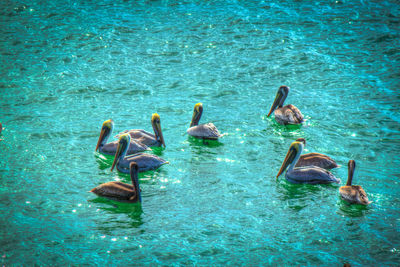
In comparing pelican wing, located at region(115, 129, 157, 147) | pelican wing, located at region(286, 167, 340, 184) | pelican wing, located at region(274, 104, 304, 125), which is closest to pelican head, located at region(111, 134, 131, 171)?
pelican wing, located at region(115, 129, 157, 147)

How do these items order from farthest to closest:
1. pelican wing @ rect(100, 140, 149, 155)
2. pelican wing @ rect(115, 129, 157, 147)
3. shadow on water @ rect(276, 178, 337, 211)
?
pelican wing @ rect(115, 129, 157, 147) → pelican wing @ rect(100, 140, 149, 155) → shadow on water @ rect(276, 178, 337, 211)

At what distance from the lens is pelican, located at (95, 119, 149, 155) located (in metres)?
8.97

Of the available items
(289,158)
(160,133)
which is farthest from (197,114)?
(289,158)

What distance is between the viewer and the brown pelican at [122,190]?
730 centimetres

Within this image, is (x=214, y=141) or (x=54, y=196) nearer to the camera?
(x=54, y=196)

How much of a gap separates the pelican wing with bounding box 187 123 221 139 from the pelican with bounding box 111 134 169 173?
47.0 inches

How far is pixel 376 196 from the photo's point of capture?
755 centimetres

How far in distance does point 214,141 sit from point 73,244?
4066mm

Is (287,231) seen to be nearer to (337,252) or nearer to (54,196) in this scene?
(337,252)

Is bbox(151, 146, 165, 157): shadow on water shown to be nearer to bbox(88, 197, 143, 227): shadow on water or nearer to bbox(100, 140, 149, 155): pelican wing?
bbox(100, 140, 149, 155): pelican wing

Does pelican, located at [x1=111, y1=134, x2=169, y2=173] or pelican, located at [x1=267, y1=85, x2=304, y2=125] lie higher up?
pelican, located at [x1=267, y1=85, x2=304, y2=125]

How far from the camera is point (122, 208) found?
23.9 ft

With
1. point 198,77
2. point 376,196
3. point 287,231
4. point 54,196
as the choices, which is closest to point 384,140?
point 376,196

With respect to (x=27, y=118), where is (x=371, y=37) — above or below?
above
